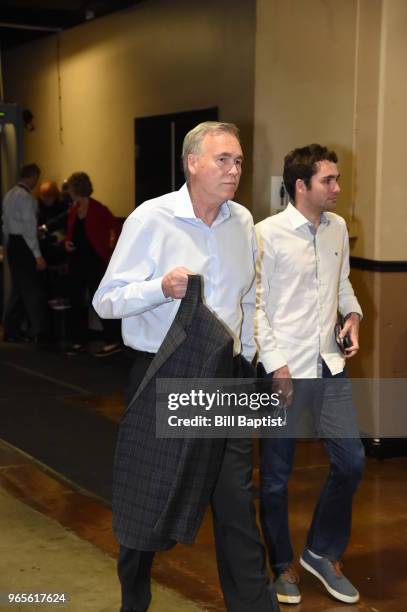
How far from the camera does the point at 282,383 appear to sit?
134 inches

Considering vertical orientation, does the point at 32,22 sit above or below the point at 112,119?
above

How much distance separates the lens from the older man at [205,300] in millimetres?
2893

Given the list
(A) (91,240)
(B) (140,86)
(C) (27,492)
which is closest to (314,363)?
(C) (27,492)

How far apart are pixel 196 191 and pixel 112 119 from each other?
26.1ft

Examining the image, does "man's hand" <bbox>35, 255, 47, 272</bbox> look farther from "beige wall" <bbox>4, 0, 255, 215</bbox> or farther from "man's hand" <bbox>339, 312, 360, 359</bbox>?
"man's hand" <bbox>339, 312, 360, 359</bbox>

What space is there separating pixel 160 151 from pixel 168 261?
23.0ft

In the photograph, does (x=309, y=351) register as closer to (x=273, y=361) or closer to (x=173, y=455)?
(x=273, y=361)

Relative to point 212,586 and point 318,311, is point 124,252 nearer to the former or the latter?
point 318,311

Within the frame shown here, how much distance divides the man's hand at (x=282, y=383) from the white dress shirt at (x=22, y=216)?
6.18 m

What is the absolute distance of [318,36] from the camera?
5688 millimetres

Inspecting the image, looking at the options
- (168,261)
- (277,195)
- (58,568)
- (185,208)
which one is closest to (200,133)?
(185,208)

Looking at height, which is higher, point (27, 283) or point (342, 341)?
point (342, 341)

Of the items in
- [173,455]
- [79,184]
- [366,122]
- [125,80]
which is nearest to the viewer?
[173,455]

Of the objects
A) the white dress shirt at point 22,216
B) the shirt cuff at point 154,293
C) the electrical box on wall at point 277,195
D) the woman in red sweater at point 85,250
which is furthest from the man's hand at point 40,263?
the shirt cuff at point 154,293
